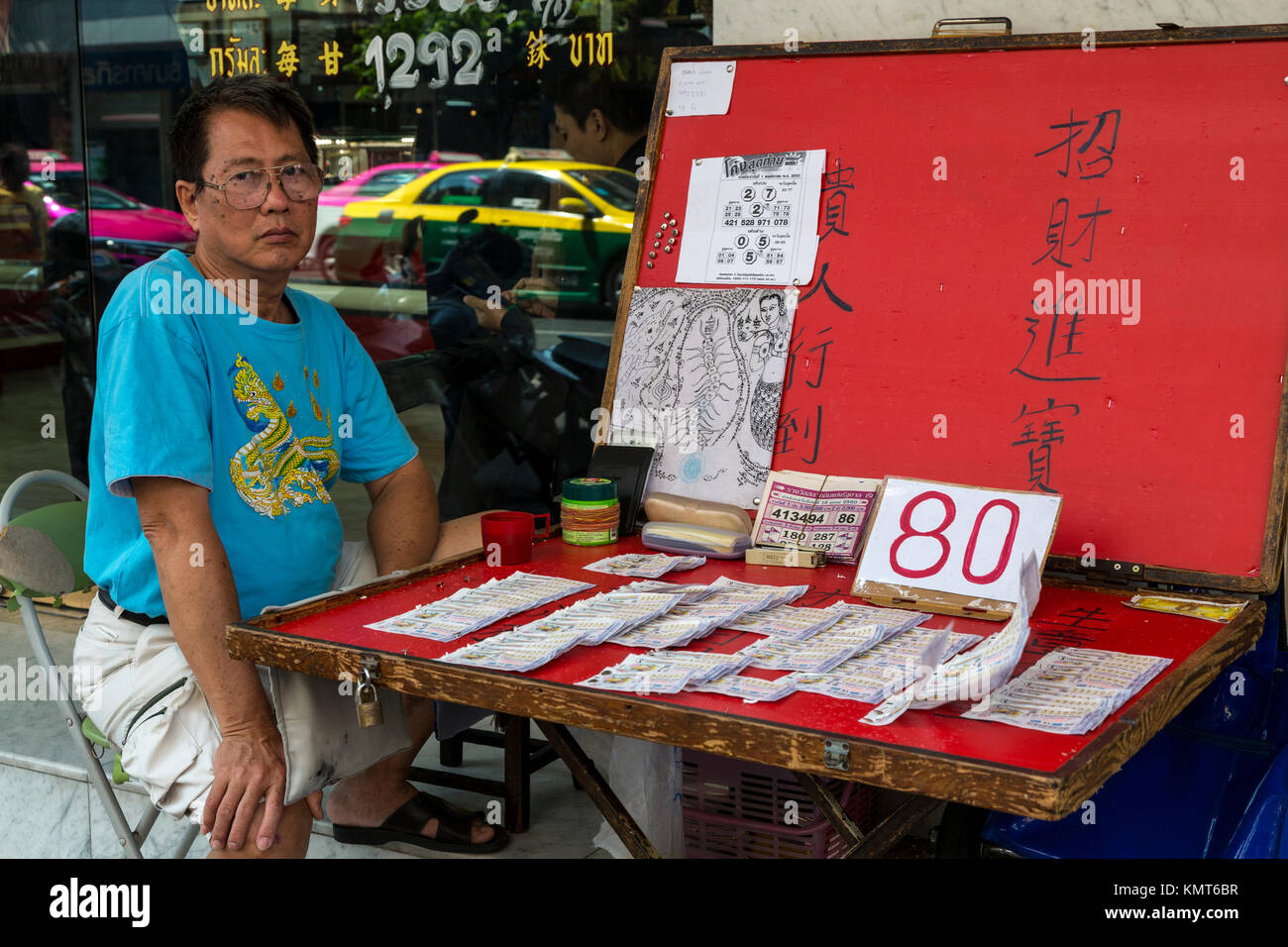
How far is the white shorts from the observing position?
2.12 metres

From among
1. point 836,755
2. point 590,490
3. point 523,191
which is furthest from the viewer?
point 523,191

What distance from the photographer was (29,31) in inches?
173

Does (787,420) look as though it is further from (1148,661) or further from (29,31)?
(29,31)

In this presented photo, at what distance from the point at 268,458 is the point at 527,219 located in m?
1.66

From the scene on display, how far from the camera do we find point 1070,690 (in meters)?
1.57

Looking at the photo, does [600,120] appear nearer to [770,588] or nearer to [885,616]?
[770,588]

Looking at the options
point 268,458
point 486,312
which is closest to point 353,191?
point 486,312

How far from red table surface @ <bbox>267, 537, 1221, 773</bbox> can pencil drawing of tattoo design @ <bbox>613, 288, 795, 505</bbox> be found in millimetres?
205

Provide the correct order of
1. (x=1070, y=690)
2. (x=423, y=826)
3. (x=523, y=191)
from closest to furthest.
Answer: (x=1070, y=690), (x=423, y=826), (x=523, y=191)

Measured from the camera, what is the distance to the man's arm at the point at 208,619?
204 centimetres

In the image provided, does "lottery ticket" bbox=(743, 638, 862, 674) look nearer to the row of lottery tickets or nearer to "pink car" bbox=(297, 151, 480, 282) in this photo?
the row of lottery tickets

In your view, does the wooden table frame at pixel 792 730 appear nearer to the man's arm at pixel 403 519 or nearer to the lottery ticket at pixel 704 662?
the lottery ticket at pixel 704 662

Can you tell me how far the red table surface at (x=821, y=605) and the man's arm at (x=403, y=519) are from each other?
0.29 meters

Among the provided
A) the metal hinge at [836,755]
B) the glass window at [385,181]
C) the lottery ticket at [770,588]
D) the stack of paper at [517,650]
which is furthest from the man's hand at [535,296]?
the metal hinge at [836,755]
